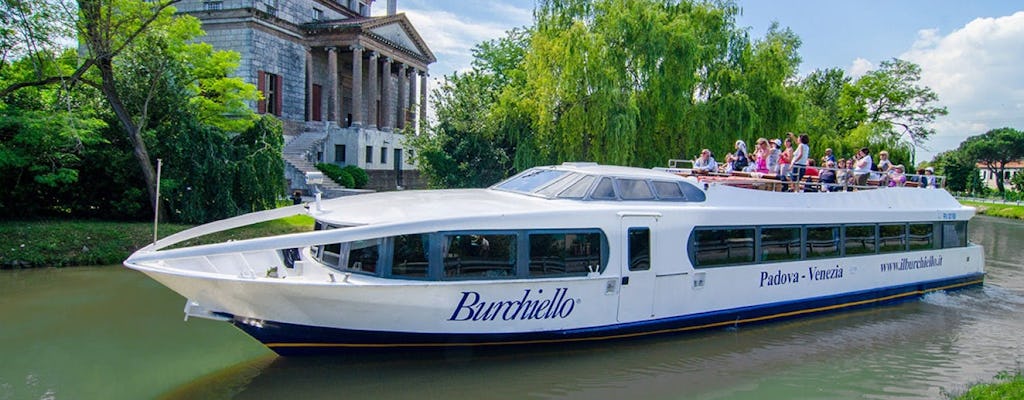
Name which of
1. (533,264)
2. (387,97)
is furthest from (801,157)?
(387,97)

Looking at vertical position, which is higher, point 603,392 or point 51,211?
point 51,211

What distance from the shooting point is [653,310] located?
9.40 meters

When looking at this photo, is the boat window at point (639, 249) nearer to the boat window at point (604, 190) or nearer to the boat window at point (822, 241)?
the boat window at point (604, 190)

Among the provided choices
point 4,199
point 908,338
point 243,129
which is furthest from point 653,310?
point 4,199

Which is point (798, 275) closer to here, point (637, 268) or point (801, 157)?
point (801, 157)

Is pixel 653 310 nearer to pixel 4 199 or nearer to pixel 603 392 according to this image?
pixel 603 392

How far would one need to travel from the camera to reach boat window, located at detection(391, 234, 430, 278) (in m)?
7.84

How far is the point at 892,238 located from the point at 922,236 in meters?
1.22

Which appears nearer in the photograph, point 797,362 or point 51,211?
point 797,362

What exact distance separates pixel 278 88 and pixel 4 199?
18114 mm

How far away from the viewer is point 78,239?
15.9 meters

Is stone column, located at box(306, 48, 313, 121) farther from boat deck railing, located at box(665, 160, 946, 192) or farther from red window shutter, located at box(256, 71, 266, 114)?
boat deck railing, located at box(665, 160, 946, 192)

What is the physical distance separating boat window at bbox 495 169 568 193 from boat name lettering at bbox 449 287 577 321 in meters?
2.26

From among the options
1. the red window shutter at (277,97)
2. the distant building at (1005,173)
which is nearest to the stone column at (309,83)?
the red window shutter at (277,97)
